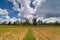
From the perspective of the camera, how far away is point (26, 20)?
13362cm

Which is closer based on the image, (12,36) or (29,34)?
(12,36)

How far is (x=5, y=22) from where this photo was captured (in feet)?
425

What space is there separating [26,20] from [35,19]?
8.52 meters

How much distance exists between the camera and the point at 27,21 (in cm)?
13125

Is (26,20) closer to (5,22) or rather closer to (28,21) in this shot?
(28,21)

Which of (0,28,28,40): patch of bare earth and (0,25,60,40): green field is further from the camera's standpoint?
(0,25,60,40): green field

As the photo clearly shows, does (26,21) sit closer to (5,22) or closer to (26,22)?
(26,22)

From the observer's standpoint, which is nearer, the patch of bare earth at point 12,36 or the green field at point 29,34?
the patch of bare earth at point 12,36

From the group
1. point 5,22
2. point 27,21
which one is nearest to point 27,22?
point 27,21

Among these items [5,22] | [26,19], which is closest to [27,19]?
[26,19]

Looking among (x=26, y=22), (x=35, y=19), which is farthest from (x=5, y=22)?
(x=35, y=19)

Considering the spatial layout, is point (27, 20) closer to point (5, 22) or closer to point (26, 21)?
point (26, 21)

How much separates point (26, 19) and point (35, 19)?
9.61 metres

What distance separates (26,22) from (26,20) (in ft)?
15.4
